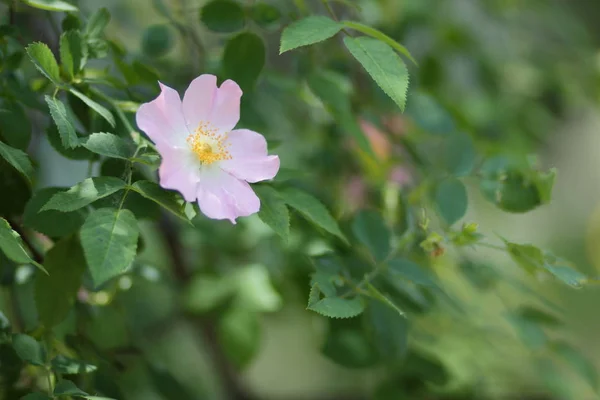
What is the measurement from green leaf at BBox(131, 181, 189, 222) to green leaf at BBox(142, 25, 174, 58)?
1.04 feet

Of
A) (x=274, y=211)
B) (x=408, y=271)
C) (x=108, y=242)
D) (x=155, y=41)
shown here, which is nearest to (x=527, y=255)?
(x=408, y=271)

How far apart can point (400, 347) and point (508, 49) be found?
90cm

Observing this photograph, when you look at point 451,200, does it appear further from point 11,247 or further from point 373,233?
point 11,247

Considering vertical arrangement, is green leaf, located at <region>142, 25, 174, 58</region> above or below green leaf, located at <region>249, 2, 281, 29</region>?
below

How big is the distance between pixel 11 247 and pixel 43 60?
146mm

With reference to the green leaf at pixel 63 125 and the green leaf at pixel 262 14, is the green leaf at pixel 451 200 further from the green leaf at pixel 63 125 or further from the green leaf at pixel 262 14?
the green leaf at pixel 63 125

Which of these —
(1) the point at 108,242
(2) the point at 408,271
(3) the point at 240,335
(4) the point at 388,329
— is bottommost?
Answer: (3) the point at 240,335

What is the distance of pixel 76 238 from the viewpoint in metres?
0.55

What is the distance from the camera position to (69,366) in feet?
1.67

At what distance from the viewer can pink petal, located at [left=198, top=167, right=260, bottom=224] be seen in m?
0.46

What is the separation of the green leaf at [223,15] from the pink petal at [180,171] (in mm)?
198

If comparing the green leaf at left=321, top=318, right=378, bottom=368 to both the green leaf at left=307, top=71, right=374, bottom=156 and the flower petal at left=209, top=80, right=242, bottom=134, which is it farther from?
the flower petal at left=209, top=80, right=242, bottom=134

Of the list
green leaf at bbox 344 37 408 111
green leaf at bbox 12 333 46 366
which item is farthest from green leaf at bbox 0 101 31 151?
green leaf at bbox 344 37 408 111

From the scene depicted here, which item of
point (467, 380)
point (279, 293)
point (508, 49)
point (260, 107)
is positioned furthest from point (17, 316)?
point (508, 49)
